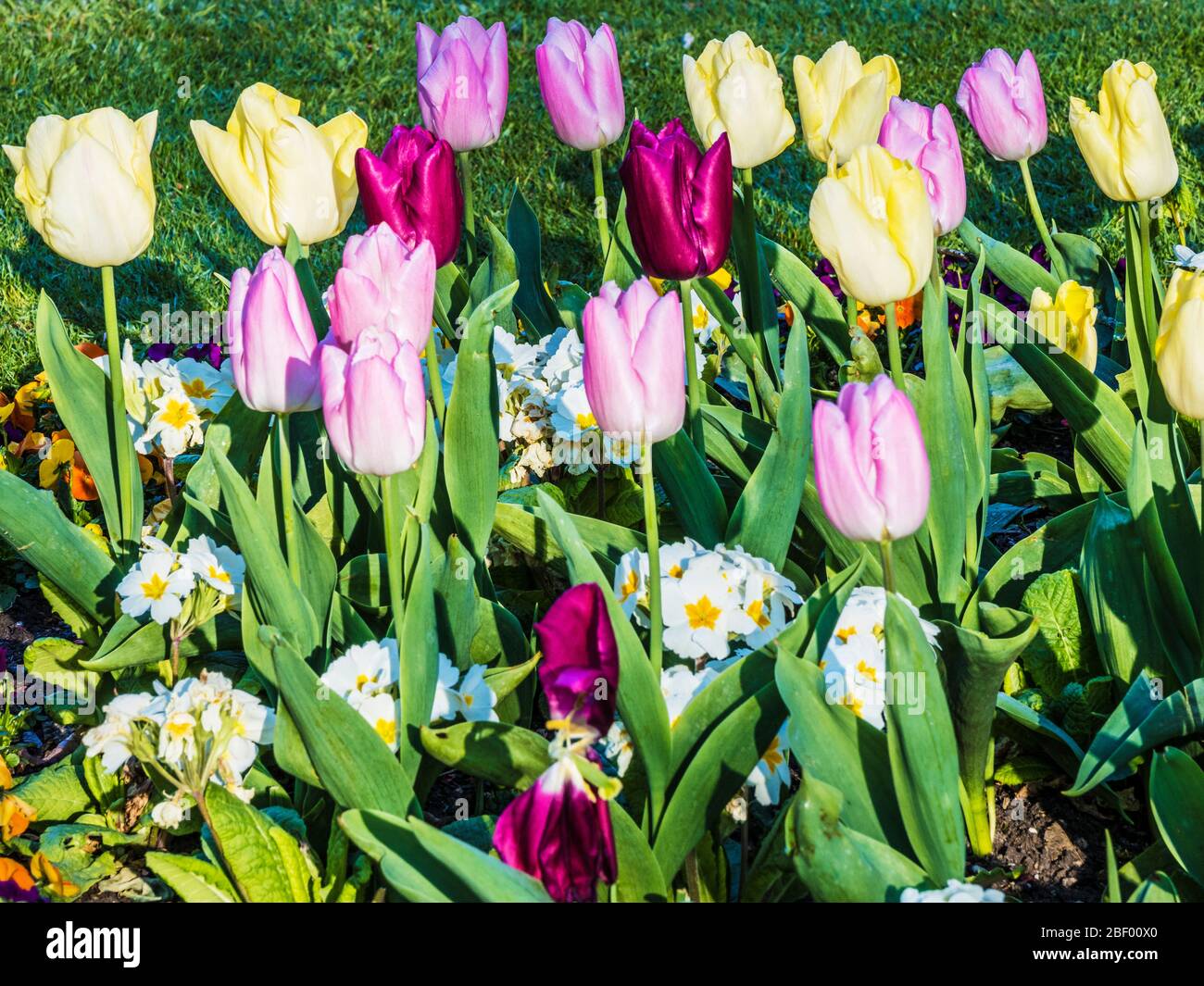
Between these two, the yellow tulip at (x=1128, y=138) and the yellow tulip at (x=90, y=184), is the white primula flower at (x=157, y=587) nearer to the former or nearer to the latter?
the yellow tulip at (x=90, y=184)

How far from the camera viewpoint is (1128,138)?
7.11 ft

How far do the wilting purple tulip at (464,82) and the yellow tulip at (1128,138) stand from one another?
0.99 metres

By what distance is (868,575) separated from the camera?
6.41ft

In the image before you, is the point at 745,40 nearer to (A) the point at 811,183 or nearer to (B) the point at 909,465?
(B) the point at 909,465

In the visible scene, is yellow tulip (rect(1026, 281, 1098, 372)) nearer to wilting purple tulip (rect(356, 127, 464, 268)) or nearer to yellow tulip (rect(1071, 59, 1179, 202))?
yellow tulip (rect(1071, 59, 1179, 202))

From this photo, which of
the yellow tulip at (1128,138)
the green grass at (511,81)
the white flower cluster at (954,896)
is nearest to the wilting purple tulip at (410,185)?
the yellow tulip at (1128,138)

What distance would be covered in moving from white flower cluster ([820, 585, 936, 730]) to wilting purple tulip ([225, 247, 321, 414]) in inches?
29.0

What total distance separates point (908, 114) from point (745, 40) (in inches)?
17.0

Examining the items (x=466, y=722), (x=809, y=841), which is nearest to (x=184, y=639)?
(x=466, y=722)

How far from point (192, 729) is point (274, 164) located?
0.83 m

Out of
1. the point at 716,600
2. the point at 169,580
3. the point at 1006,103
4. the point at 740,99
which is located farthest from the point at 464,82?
the point at 716,600

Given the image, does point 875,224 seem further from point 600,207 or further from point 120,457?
point 120,457

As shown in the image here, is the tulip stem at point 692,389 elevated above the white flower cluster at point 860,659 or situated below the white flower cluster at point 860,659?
above

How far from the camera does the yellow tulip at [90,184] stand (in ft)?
6.71
